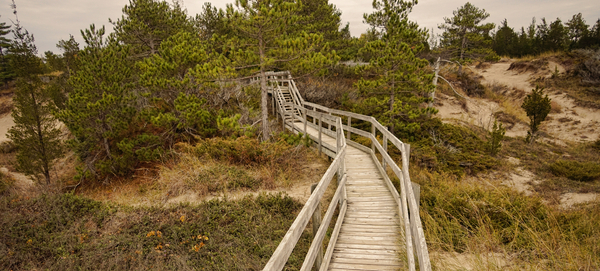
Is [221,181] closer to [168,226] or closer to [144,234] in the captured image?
[168,226]

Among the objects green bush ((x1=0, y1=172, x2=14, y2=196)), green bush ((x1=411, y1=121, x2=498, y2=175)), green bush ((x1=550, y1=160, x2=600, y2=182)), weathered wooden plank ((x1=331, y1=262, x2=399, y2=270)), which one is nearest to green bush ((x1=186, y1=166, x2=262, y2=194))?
weathered wooden plank ((x1=331, y1=262, x2=399, y2=270))

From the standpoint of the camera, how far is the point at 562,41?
3272 cm

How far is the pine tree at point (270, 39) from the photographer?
30.6ft

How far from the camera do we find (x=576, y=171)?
1043 cm

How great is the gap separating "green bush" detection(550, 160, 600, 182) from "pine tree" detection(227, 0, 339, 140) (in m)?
10.2

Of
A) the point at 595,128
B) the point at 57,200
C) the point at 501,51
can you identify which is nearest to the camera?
the point at 57,200

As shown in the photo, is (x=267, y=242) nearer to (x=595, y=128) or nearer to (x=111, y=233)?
(x=111, y=233)

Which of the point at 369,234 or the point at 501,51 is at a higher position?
the point at 501,51

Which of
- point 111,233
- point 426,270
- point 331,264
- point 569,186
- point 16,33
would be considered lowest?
point 569,186

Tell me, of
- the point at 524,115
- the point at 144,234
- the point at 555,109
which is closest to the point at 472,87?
the point at 524,115

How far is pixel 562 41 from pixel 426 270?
4542 centimetres

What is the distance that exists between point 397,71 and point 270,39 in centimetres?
634

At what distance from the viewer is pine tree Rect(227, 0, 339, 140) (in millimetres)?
9336

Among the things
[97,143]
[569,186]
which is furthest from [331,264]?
[97,143]
